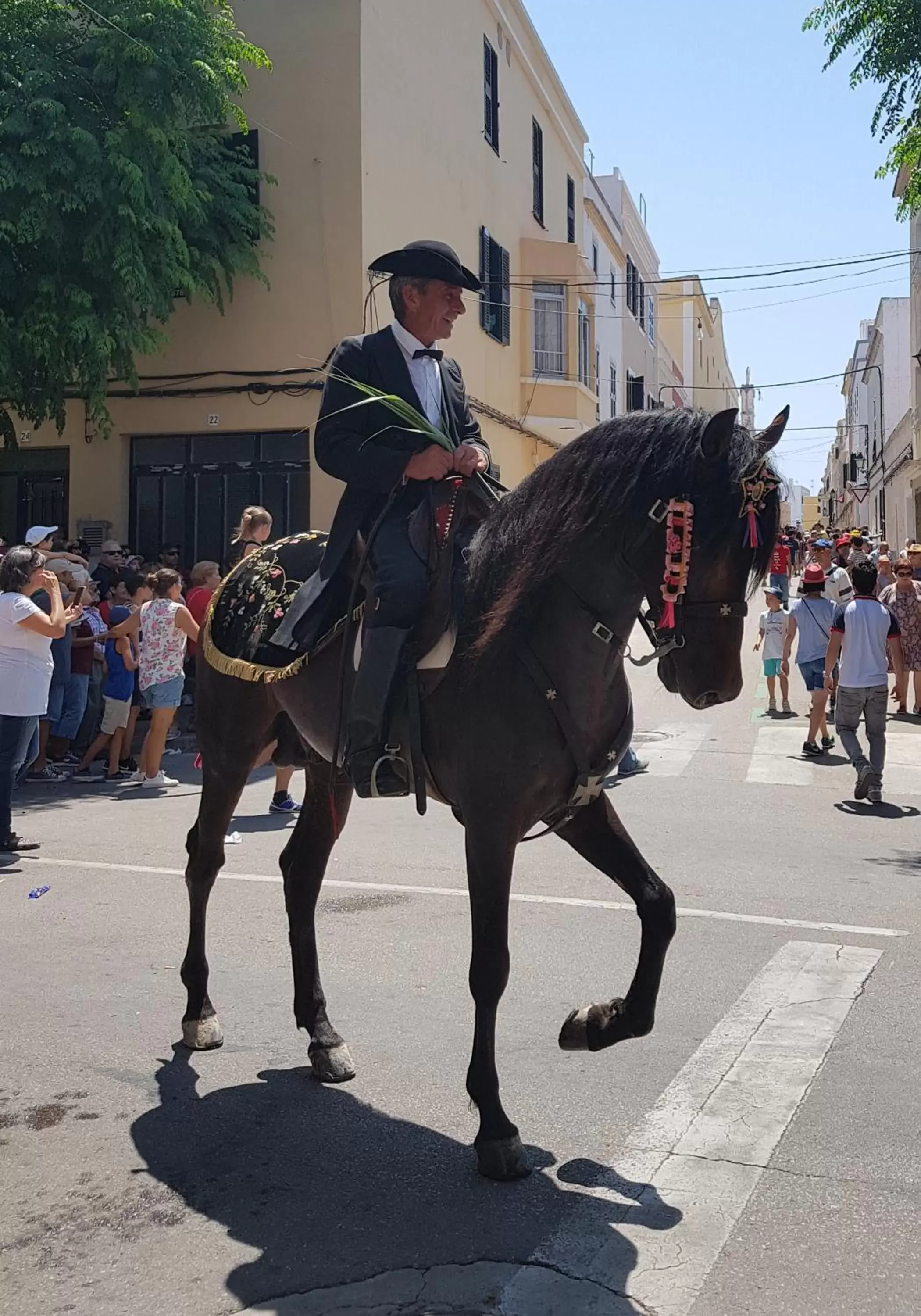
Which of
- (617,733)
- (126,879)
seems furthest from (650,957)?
(126,879)

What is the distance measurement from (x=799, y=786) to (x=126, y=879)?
6280 millimetres

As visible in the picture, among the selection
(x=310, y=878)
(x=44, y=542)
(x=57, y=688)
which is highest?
(x=44, y=542)

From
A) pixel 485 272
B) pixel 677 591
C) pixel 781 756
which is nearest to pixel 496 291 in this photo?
pixel 485 272

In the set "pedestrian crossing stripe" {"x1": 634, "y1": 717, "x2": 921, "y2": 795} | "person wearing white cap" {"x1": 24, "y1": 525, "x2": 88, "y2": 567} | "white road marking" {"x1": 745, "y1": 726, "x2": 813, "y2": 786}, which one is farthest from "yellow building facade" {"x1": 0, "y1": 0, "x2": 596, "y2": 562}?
"white road marking" {"x1": 745, "y1": 726, "x2": 813, "y2": 786}

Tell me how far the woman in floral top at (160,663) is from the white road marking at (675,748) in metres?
4.58

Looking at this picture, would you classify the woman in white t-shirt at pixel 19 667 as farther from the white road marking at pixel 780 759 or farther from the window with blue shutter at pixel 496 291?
the window with blue shutter at pixel 496 291

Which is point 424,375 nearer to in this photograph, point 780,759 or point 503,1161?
point 503,1161

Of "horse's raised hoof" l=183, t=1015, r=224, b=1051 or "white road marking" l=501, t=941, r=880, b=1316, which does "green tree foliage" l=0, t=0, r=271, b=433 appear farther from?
"white road marking" l=501, t=941, r=880, b=1316

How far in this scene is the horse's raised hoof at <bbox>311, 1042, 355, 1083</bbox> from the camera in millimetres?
4586

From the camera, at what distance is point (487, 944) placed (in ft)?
12.7

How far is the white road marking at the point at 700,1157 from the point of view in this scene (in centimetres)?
322

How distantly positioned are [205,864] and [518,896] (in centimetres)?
271

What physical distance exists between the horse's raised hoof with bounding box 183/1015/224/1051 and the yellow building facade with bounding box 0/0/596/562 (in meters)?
11.4

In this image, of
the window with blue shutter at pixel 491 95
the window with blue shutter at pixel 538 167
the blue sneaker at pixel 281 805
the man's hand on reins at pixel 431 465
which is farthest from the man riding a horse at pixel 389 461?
the window with blue shutter at pixel 538 167
